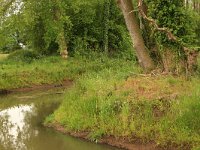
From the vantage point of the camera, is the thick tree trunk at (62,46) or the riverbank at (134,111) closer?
the riverbank at (134,111)

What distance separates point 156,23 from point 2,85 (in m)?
12.3

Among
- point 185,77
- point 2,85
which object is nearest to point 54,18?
point 2,85

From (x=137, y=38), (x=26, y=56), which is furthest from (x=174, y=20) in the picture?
(x=26, y=56)

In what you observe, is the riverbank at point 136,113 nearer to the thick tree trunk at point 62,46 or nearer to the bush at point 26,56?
the thick tree trunk at point 62,46

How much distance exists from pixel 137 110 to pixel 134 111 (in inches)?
3.7

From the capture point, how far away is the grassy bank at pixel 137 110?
1177 centimetres

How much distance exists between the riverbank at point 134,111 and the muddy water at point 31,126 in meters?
0.46

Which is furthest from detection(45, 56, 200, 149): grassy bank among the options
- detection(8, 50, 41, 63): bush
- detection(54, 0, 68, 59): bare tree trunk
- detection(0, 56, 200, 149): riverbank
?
detection(8, 50, 41, 63): bush

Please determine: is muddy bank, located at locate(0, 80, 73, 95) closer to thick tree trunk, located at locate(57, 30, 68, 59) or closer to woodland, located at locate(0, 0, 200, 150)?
woodland, located at locate(0, 0, 200, 150)

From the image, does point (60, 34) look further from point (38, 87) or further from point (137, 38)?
point (137, 38)

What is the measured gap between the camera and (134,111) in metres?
13.0

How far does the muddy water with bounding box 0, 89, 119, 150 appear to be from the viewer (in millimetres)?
13734

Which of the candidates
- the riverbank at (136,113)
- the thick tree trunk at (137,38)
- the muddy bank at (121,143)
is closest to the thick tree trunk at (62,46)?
the thick tree trunk at (137,38)

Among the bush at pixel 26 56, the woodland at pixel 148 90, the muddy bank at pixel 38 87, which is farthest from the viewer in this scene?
the bush at pixel 26 56
